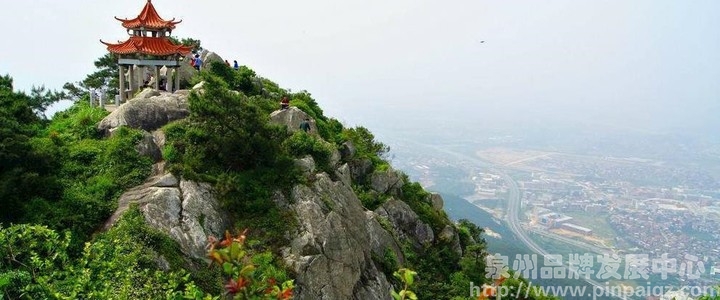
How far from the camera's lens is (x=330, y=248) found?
514 inches

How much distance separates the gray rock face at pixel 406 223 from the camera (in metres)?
18.5

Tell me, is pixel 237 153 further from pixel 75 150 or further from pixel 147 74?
pixel 147 74

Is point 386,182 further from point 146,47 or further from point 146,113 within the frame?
point 146,47

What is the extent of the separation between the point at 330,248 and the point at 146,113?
7.58 meters

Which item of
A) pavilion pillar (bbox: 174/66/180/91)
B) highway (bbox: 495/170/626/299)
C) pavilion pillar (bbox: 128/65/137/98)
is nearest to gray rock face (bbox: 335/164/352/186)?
pavilion pillar (bbox: 174/66/180/91)

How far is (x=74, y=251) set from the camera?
1088 cm

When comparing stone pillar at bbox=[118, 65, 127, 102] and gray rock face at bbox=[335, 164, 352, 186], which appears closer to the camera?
gray rock face at bbox=[335, 164, 352, 186]

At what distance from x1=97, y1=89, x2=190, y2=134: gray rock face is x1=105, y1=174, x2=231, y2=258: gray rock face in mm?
3231

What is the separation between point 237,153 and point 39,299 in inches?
254

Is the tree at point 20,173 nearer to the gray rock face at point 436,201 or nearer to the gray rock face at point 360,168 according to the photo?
the gray rock face at point 360,168

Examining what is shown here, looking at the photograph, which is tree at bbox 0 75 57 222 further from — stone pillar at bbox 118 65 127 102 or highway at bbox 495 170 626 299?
highway at bbox 495 170 626 299

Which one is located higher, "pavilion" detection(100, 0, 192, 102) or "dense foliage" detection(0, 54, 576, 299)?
"pavilion" detection(100, 0, 192, 102)

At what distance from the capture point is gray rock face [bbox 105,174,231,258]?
38.5 ft

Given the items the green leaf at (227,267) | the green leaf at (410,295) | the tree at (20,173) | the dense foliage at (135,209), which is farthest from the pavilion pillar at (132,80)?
the green leaf at (410,295)
